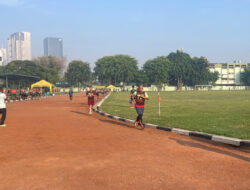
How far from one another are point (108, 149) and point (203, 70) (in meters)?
92.1

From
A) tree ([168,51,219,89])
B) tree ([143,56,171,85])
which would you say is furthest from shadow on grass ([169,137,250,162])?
tree ([168,51,219,89])

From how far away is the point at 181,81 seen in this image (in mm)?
94125

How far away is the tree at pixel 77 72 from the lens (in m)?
94.6

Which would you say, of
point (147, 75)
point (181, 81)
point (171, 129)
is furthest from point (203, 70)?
point (171, 129)

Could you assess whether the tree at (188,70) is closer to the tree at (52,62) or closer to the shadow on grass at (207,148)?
the tree at (52,62)

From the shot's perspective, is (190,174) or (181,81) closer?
(190,174)

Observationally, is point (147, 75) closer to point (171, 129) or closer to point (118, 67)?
point (118, 67)

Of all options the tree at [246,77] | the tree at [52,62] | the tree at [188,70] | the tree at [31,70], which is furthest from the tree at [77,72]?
the tree at [246,77]

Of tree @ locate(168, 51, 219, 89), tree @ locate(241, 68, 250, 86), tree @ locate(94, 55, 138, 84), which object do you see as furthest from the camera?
tree @ locate(241, 68, 250, 86)

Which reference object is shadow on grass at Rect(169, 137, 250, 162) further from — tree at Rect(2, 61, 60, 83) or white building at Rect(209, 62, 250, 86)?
white building at Rect(209, 62, 250, 86)

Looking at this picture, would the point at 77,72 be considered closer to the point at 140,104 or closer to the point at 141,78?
the point at 141,78

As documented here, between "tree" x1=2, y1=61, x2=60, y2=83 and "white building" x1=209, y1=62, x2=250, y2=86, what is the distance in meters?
76.9

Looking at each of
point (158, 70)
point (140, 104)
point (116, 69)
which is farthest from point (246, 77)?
point (140, 104)

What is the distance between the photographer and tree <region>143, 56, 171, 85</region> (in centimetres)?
8862
